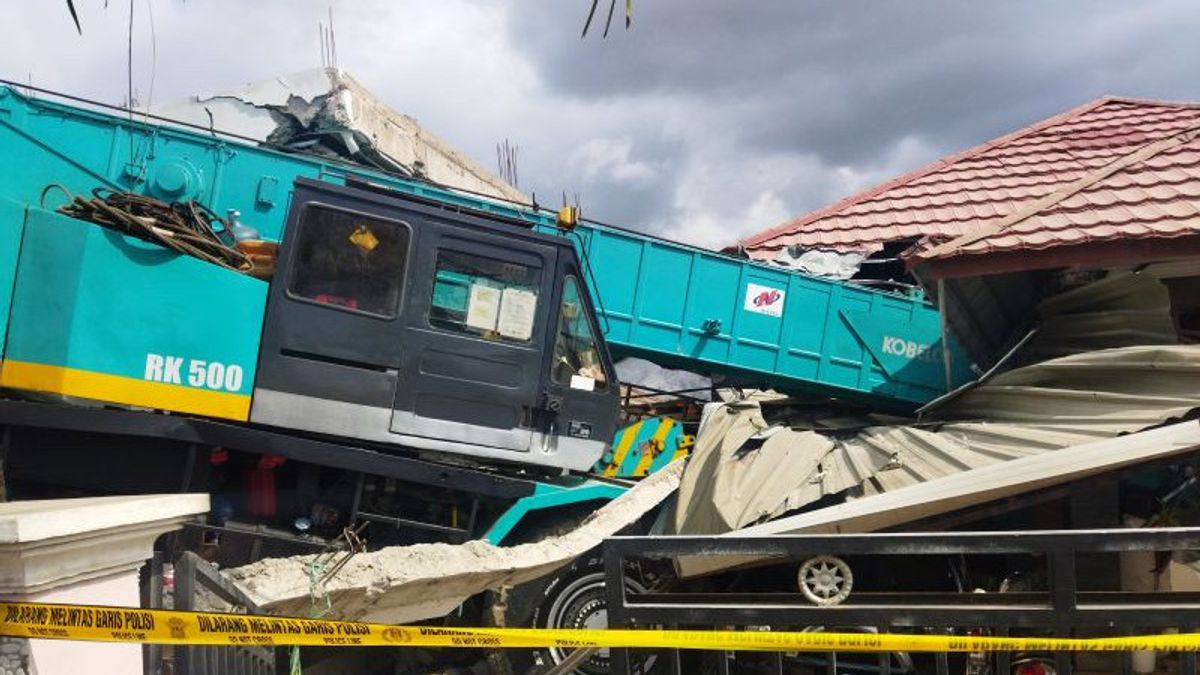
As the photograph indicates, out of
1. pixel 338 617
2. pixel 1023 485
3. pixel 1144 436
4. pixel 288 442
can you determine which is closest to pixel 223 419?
pixel 288 442

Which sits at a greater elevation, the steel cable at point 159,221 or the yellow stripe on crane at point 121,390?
the steel cable at point 159,221

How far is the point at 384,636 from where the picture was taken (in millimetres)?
2689

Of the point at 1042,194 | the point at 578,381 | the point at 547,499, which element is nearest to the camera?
the point at 547,499

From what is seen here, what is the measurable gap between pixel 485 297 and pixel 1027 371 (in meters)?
4.09

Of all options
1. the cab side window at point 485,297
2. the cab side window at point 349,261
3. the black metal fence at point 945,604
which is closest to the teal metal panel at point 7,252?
the cab side window at point 349,261

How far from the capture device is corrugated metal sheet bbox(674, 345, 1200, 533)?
5434 millimetres

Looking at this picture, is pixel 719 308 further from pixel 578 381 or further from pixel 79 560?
pixel 79 560

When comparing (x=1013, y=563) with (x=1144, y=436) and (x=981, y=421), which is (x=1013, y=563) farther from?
(x=981, y=421)

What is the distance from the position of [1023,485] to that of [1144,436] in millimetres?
713

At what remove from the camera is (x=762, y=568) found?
4.66m

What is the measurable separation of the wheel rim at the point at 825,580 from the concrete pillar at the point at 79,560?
2.08 metres

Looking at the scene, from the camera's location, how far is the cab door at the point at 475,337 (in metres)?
5.82

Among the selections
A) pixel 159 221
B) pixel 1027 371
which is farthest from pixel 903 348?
pixel 159 221

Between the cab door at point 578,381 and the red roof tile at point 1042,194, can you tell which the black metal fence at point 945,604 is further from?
the red roof tile at point 1042,194
